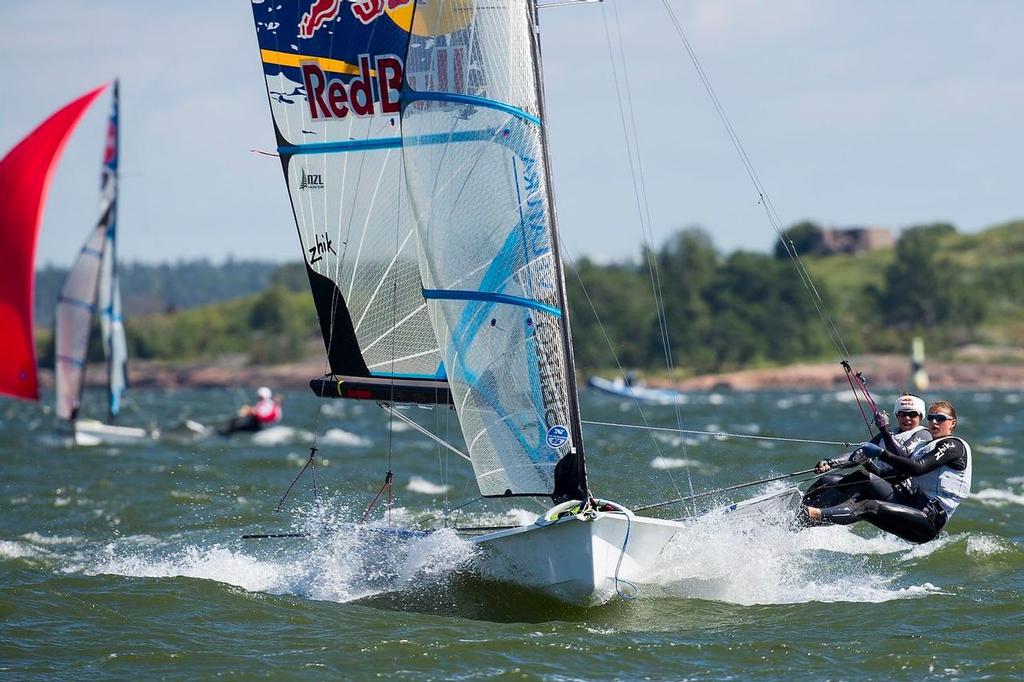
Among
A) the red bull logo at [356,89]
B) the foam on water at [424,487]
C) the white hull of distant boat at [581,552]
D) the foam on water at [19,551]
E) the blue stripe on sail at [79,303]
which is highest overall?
the red bull logo at [356,89]

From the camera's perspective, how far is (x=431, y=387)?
44.8 feet

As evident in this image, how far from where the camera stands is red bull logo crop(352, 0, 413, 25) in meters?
13.2

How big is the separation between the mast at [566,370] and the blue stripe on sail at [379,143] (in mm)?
495

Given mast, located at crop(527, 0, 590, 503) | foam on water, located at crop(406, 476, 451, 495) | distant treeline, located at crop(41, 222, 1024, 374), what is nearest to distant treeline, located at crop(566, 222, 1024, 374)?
distant treeline, located at crop(41, 222, 1024, 374)

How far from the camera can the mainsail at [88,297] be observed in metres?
29.1

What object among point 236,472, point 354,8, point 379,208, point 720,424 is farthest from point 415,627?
point 720,424

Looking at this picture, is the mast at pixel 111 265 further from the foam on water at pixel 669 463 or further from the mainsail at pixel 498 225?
the mainsail at pixel 498 225

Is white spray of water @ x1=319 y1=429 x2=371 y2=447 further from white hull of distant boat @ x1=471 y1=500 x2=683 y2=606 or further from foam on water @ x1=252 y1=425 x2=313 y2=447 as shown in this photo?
white hull of distant boat @ x1=471 y1=500 x2=683 y2=606

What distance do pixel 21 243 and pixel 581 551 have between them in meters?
16.2

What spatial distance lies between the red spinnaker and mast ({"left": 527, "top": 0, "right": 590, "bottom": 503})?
46.4 feet

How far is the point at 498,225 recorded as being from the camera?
1170 cm

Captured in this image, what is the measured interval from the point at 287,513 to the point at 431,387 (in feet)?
16.0

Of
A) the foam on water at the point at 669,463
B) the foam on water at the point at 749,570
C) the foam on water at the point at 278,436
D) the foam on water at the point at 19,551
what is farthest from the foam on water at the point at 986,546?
the foam on water at the point at 278,436

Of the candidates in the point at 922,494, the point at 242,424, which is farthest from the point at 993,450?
the point at 922,494
